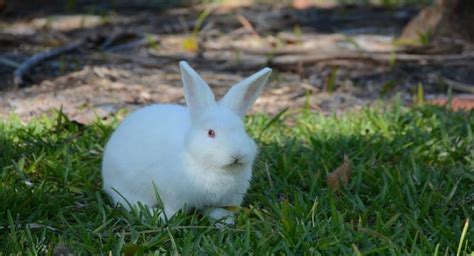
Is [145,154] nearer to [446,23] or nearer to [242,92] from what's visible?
[242,92]

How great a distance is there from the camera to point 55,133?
189 inches

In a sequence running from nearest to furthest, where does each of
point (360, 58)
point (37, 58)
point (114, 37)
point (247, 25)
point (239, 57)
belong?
point (37, 58)
point (360, 58)
point (239, 57)
point (114, 37)
point (247, 25)

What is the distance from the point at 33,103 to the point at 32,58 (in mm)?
977

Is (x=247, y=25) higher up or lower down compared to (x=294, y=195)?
lower down

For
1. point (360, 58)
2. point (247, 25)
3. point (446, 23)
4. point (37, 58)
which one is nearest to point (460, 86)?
point (360, 58)

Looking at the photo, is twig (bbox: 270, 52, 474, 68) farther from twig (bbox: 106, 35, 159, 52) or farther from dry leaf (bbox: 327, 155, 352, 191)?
Result: dry leaf (bbox: 327, 155, 352, 191)

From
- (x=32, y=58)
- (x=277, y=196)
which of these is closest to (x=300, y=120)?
(x=277, y=196)

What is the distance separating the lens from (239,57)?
682 centimetres

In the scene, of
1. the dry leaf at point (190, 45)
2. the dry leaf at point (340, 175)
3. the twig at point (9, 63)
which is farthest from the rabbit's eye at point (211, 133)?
the dry leaf at point (190, 45)

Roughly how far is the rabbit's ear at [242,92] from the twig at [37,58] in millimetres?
2892

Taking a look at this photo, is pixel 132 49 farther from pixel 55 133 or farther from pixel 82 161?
pixel 82 161

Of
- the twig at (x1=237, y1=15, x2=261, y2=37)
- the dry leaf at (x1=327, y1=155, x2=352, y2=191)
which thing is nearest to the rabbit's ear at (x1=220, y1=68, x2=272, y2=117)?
the dry leaf at (x1=327, y1=155, x2=352, y2=191)

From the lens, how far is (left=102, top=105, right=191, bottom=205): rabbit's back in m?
→ 3.44

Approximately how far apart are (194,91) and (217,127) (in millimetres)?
186
